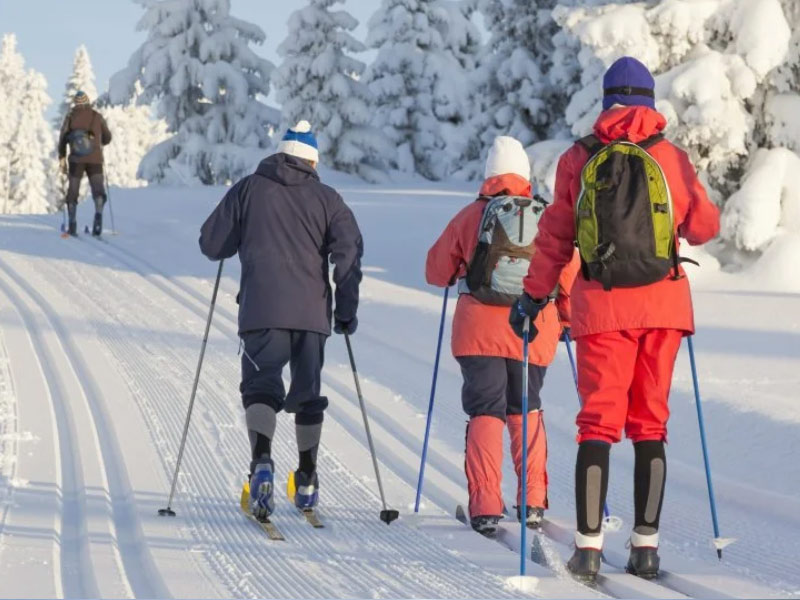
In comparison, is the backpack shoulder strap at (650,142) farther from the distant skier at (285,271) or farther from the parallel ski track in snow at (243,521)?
the parallel ski track in snow at (243,521)

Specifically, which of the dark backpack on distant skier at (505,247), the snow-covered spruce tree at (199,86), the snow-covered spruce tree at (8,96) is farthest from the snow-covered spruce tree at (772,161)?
the snow-covered spruce tree at (8,96)

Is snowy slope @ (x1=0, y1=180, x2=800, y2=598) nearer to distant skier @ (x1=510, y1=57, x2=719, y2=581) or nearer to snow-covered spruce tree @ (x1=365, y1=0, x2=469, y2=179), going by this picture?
distant skier @ (x1=510, y1=57, x2=719, y2=581)

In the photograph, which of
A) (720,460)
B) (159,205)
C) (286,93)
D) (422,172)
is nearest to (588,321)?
(720,460)

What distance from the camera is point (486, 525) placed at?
5172mm

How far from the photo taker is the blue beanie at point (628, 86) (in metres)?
4.29

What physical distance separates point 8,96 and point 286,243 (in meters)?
75.3

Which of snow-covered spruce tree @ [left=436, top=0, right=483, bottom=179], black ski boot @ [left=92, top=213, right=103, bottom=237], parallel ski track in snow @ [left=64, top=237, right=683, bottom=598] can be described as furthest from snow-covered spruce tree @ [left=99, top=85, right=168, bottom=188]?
parallel ski track in snow @ [left=64, top=237, right=683, bottom=598]

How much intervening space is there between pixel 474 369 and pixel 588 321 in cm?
124

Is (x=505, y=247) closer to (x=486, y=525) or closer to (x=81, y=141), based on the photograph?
(x=486, y=525)

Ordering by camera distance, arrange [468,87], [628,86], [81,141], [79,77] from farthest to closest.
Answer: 1. [79,77]
2. [468,87]
3. [81,141]
4. [628,86]

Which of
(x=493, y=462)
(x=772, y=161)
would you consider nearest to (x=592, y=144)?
(x=493, y=462)

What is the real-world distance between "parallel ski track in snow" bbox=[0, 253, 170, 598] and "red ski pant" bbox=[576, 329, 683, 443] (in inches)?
71.6

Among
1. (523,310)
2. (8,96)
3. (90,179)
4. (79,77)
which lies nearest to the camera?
(523,310)

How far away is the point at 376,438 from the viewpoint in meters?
7.23
